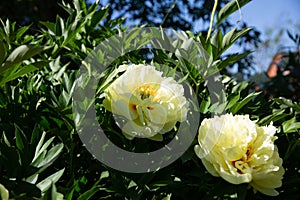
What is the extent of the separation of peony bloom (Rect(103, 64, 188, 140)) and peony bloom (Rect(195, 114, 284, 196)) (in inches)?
2.6

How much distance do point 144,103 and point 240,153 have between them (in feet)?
0.60

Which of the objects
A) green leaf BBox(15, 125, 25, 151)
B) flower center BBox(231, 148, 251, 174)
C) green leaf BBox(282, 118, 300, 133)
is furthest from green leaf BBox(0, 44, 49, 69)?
green leaf BBox(282, 118, 300, 133)

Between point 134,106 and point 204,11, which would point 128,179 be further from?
point 204,11

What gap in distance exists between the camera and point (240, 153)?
Result: 28.0 inches

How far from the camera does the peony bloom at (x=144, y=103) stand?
74cm

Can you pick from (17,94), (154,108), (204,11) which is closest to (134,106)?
(154,108)

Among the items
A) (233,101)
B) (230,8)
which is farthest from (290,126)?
(230,8)

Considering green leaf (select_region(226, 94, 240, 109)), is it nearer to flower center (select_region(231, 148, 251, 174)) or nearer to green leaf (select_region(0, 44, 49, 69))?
flower center (select_region(231, 148, 251, 174))

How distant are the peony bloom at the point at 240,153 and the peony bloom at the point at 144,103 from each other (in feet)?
0.22

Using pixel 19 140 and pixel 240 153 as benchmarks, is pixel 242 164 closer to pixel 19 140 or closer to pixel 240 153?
pixel 240 153

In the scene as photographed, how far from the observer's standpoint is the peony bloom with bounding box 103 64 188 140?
0.74m

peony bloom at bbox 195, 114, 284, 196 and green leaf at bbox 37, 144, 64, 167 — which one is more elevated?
green leaf at bbox 37, 144, 64, 167

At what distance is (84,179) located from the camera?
2.40 feet

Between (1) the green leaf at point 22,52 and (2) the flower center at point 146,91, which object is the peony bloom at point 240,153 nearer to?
(2) the flower center at point 146,91
